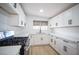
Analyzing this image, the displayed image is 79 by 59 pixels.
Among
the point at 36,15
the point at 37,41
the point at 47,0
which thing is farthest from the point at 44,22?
the point at 47,0

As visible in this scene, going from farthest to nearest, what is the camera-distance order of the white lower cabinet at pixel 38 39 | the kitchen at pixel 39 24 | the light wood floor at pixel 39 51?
the white lower cabinet at pixel 38 39
the light wood floor at pixel 39 51
the kitchen at pixel 39 24

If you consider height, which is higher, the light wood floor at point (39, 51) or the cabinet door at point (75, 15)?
the cabinet door at point (75, 15)

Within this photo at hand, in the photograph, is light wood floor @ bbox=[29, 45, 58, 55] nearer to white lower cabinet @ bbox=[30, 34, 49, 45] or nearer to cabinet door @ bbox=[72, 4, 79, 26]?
white lower cabinet @ bbox=[30, 34, 49, 45]

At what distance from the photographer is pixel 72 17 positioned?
7.00ft

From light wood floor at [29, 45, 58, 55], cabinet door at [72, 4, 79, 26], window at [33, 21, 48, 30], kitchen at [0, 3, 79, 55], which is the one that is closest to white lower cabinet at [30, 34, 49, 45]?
kitchen at [0, 3, 79, 55]

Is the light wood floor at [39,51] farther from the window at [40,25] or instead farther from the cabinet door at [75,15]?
the cabinet door at [75,15]

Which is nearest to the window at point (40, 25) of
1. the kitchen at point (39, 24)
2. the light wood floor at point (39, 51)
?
the kitchen at point (39, 24)

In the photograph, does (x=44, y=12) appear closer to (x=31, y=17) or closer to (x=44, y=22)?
(x=44, y=22)

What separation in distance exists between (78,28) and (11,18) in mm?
1945

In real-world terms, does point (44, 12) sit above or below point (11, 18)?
above

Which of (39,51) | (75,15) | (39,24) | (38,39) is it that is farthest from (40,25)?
(75,15)

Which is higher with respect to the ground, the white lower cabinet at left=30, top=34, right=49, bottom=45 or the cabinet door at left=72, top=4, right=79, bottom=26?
the cabinet door at left=72, top=4, right=79, bottom=26
